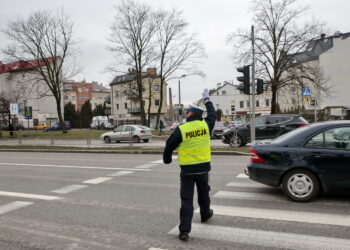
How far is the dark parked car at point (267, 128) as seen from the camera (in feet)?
52.4

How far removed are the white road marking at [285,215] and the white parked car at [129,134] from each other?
1999 cm

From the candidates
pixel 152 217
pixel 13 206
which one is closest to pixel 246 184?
pixel 152 217

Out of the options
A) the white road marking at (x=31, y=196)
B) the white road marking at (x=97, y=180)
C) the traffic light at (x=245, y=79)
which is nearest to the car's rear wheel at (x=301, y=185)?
the white road marking at (x=31, y=196)

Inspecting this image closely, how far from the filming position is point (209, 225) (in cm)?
477

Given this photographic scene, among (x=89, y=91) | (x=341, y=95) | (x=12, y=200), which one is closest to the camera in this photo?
(x=12, y=200)

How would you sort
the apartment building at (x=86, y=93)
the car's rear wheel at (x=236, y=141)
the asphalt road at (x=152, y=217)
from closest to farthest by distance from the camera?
the asphalt road at (x=152, y=217)
the car's rear wheel at (x=236, y=141)
the apartment building at (x=86, y=93)

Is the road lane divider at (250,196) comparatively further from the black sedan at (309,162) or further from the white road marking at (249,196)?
the black sedan at (309,162)

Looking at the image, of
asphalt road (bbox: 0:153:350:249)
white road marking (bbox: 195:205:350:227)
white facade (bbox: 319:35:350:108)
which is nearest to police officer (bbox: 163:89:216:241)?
asphalt road (bbox: 0:153:350:249)

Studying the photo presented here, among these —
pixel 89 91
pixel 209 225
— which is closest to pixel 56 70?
Result: pixel 209 225

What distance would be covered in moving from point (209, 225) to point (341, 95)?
55135 millimetres

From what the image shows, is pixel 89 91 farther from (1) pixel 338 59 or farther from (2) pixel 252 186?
(2) pixel 252 186

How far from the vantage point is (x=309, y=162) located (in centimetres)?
566

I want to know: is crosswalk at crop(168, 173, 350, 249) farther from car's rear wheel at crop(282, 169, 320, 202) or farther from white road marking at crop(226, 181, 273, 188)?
white road marking at crop(226, 181, 273, 188)

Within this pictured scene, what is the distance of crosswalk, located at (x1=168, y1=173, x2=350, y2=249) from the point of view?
13.3ft
